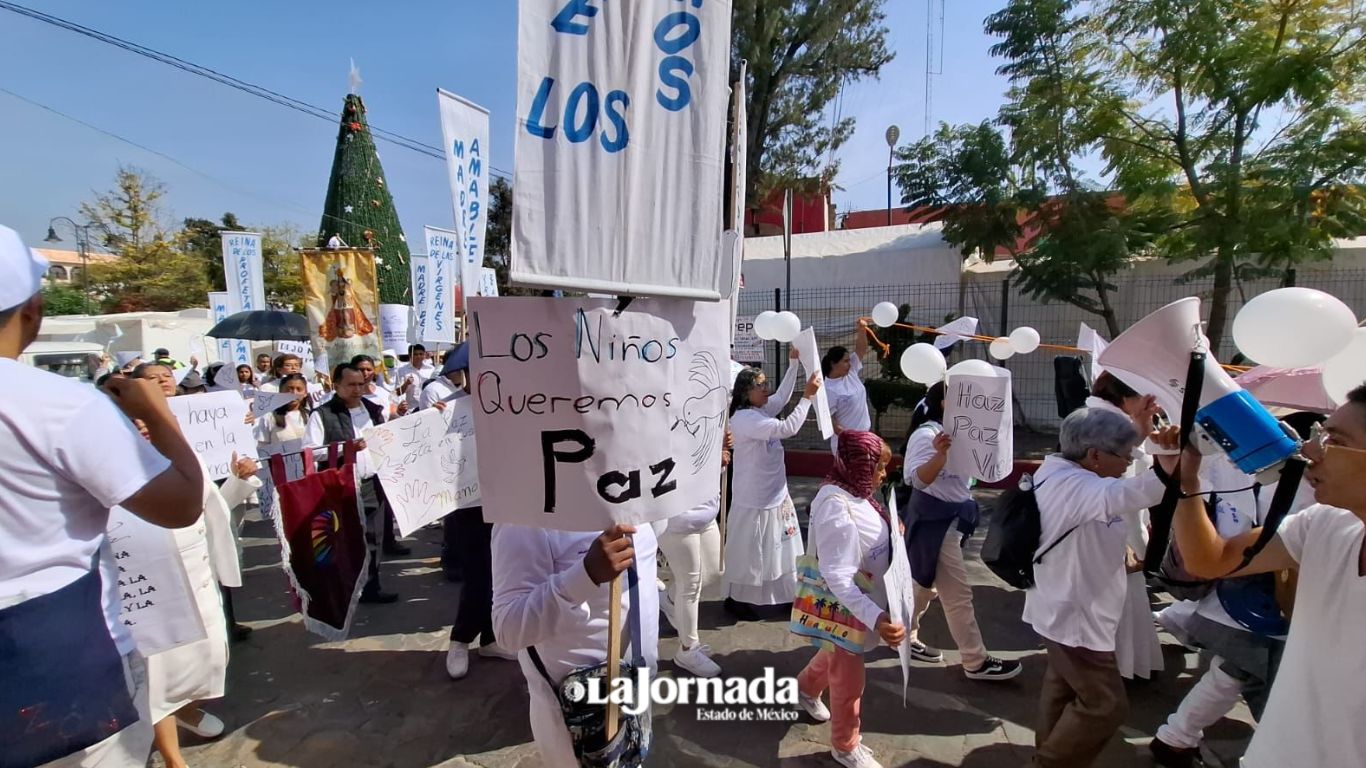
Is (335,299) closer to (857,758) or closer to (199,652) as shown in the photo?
(199,652)

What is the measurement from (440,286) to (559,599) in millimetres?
6435

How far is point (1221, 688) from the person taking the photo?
277 cm

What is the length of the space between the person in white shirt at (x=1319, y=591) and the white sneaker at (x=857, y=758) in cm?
145

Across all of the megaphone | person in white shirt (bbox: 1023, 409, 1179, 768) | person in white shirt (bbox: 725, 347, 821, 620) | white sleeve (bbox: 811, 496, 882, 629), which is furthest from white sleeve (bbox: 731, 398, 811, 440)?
the megaphone

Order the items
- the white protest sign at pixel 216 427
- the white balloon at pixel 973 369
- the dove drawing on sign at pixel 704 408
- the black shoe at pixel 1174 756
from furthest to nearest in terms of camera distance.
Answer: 1. the white balloon at pixel 973 369
2. the white protest sign at pixel 216 427
3. the black shoe at pixel 1174 756
4. the dove drawing on sign at pixel 704 408

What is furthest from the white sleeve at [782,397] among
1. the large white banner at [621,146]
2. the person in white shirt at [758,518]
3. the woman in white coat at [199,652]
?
the woman in white coat at [199,652]

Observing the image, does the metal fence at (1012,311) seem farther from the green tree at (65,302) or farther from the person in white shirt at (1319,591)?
the green tree at (65,302)

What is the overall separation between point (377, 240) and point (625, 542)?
51.2 feet

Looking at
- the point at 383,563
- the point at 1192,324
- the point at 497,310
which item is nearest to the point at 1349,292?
the point at 1192,324

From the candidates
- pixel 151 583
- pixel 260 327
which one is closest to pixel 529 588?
pixel 151 583

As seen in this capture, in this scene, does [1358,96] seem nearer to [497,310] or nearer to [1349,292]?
[1349,292]

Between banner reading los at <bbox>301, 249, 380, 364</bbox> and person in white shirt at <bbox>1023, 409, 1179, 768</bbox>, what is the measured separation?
7086 mm

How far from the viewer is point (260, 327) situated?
852cm

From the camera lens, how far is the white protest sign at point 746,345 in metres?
6.89
